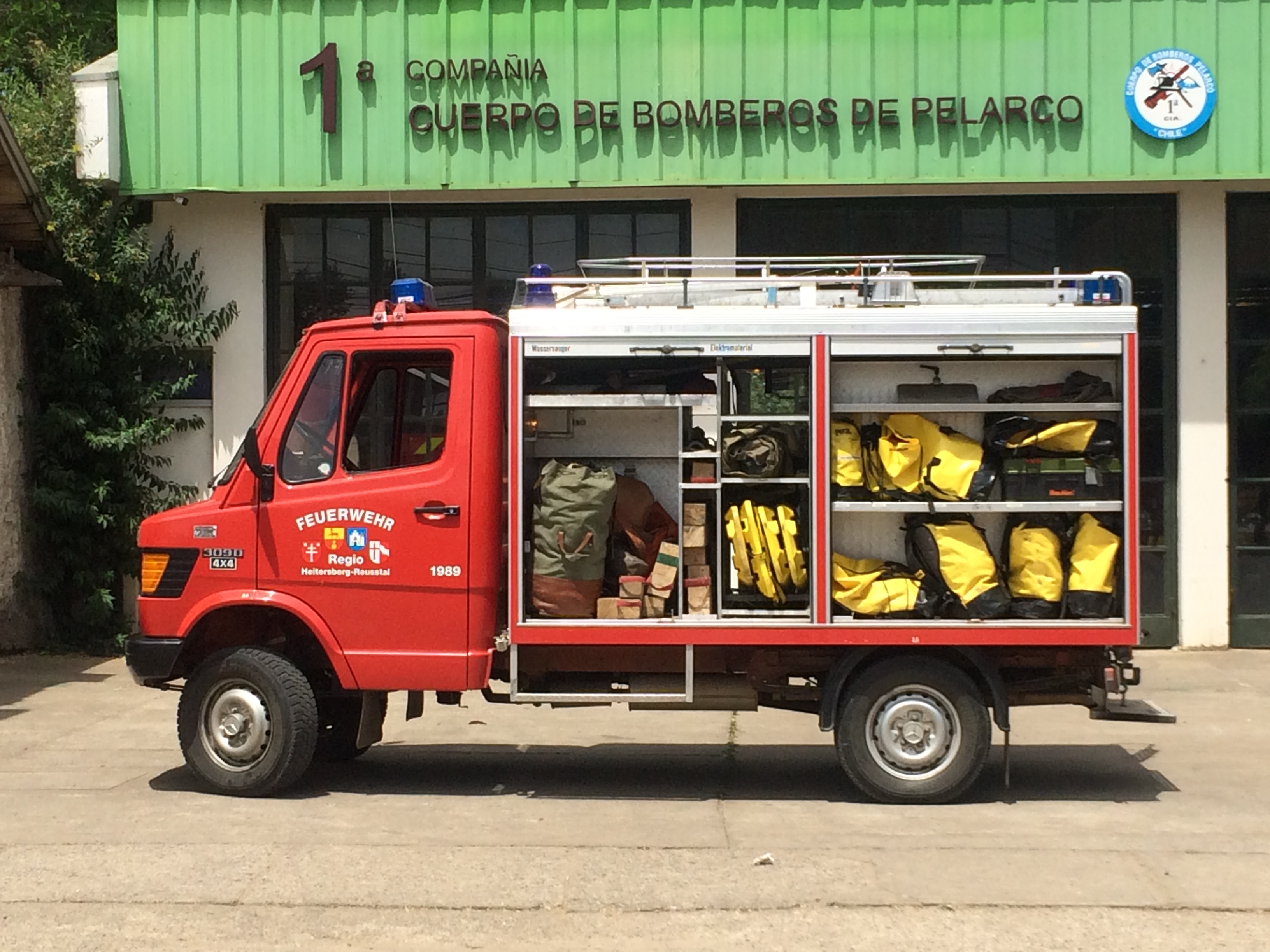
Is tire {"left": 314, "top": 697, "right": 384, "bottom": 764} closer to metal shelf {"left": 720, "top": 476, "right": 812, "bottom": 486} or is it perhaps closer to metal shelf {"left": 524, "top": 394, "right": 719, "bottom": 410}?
metal shelf {"left": 524, "top": 394, "right": 719, "bottom": 410}

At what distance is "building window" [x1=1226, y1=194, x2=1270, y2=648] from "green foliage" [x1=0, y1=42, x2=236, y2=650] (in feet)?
31.5

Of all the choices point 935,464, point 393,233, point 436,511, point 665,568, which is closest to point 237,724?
point 436,511

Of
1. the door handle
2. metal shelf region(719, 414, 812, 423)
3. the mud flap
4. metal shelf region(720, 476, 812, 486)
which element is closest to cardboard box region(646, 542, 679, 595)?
metal shelf region(720, 476, 812, 486)

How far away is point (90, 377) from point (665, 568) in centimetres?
801

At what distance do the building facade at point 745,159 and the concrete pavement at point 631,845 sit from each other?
4.20 meters

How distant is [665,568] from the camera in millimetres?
8078

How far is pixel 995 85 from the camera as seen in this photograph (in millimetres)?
13227

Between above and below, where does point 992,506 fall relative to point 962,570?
above

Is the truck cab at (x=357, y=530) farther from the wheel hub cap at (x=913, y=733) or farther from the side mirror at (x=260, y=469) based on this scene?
the wheel hub cap at (x=913, y=733)

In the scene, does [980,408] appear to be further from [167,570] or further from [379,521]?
[167,570]

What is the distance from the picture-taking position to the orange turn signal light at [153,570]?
8312 mm

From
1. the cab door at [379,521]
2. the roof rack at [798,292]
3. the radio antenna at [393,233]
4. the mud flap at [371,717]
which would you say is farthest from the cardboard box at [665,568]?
the radio antenna at [393,233]

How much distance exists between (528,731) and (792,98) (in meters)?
6.28

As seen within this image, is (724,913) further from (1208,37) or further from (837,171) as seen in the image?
(1208,37)
